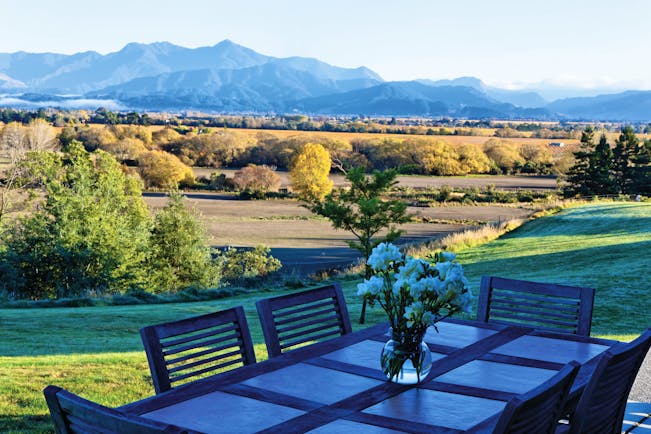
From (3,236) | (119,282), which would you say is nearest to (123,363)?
(119,282)

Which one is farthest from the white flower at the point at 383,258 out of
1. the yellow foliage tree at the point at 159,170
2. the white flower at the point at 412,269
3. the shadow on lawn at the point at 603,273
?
the yellow foliage tree at the point at 159,170

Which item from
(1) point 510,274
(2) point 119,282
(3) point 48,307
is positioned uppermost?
(1) point 510,274

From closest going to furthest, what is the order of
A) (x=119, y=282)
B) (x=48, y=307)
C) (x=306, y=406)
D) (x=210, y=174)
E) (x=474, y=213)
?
(x=306, y=406) < (x=48, y=307) < (x=119, y=282) < (x=474, y=213) < (x=210, y=174)

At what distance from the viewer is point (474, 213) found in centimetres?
4972

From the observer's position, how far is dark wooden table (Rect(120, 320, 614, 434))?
9.70ft

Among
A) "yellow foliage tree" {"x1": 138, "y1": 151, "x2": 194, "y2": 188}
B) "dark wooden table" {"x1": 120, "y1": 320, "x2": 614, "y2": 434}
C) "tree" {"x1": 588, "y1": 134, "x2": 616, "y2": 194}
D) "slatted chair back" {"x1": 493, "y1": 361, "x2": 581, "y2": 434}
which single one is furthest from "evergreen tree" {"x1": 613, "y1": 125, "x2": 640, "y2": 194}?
"slatted chair back" {"x1": 493, "y1": 361, "x2": 581, "y2": 434}

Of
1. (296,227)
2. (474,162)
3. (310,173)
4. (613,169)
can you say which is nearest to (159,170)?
(310,173)

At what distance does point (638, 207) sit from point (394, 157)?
4978 centimetres

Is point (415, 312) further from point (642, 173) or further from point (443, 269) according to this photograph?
point (642, 173)

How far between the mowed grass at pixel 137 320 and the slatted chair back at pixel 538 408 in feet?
12.9

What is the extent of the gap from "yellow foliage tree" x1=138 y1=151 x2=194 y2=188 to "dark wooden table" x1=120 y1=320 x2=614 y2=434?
63062 millimetres

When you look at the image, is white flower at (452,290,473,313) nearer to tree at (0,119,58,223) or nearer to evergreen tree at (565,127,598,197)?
tree at (0,119,58,223)

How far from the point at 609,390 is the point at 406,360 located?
0.89 metres

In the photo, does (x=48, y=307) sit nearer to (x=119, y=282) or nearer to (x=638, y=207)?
(x=119, y=282)
